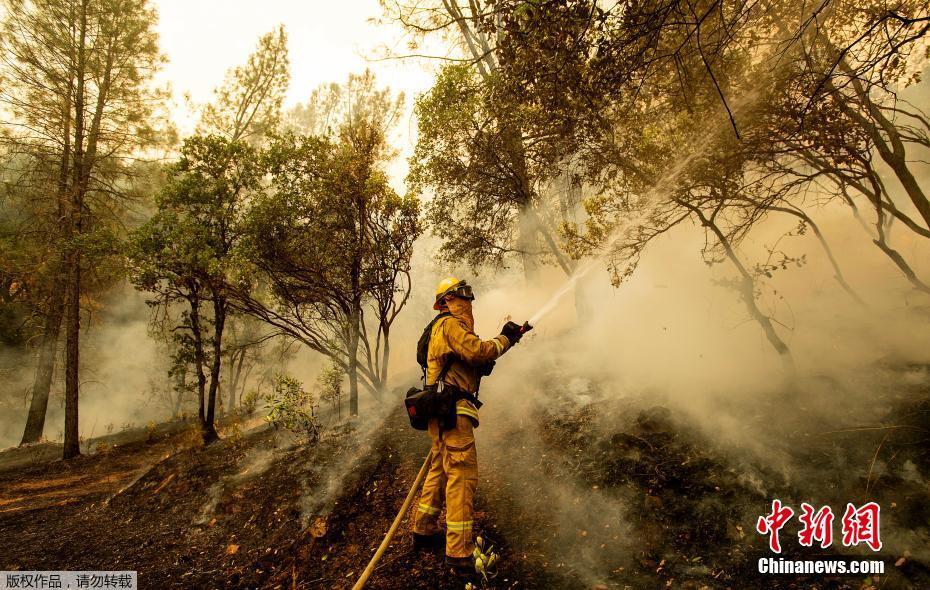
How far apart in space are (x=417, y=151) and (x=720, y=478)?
23.8ft

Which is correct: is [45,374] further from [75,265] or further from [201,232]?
[201,232]

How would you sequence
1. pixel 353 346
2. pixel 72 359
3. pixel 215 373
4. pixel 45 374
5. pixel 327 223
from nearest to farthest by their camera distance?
pixel 327 223, pixel 353 346, pixel 215 373, pixel 72 359, pixel 45 374

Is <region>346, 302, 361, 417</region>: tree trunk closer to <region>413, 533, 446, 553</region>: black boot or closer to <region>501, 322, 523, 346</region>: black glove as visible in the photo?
<region>413, 533, 446, 553</region>: black boot

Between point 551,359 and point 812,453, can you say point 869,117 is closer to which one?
point 812,453

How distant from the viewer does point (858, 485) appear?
11.4ft

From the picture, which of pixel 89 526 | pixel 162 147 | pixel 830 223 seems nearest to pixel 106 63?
pixel 162 147

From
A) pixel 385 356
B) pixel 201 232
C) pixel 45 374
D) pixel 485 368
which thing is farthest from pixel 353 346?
pixel 45 374

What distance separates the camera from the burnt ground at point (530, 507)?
3.28 meters

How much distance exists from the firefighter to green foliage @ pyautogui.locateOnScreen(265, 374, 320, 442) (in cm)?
394

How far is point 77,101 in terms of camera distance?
414 inches

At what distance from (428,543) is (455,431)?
1065 millimetres

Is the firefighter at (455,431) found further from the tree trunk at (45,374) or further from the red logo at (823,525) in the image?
the tree trunk at (45,374)

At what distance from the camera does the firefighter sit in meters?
3.49

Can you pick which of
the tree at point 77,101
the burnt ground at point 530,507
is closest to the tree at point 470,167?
the burnt ground at point 530,507
